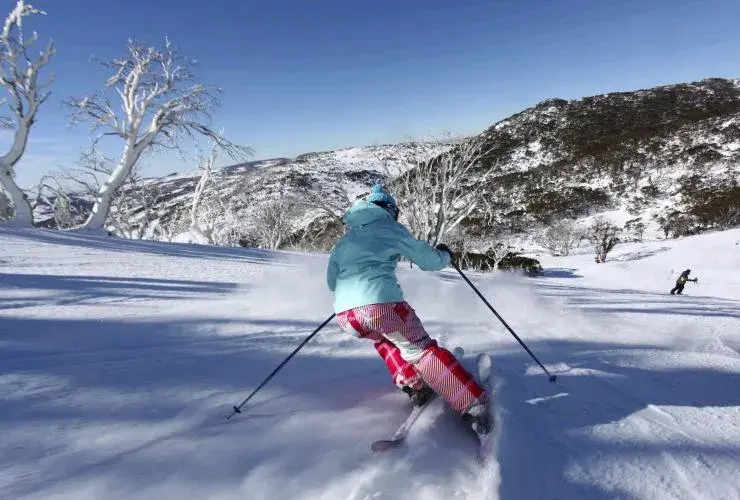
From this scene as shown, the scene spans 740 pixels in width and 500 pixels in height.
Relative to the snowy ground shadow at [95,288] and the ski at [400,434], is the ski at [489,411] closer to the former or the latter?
the ski at [400,434]

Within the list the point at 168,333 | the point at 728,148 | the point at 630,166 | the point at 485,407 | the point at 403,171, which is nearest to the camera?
the point at 485,407

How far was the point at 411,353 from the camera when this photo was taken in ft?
7.64

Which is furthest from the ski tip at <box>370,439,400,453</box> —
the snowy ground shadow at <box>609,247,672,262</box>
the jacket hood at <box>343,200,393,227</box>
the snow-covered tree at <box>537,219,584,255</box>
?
the snow-covered tree at <box>537,219,584,255</box>

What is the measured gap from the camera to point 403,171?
18000mm

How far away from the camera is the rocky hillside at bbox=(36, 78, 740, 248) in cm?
4075

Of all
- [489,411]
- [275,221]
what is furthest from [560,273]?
[489,411]

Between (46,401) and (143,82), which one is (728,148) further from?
(46,401)

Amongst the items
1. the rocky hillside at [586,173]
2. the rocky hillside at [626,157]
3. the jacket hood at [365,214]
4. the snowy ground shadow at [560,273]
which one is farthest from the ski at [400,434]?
the rocky hillside at [626,157]

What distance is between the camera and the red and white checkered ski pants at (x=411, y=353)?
82.4 inches

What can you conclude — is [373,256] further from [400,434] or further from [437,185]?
[437,185]

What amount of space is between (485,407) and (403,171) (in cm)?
1654

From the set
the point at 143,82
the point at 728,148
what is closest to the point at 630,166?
the point at 728,148

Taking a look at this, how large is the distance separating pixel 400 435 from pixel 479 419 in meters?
0.39

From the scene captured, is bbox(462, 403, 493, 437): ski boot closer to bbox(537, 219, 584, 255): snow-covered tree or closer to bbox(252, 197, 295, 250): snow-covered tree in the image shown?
bbox(252, 197, 295, 250): snow-covered tree
